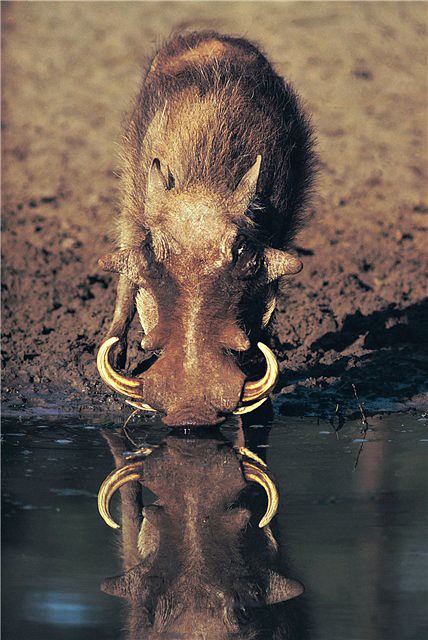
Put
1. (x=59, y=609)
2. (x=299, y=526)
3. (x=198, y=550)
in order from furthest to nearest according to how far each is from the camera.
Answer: (x=299, y=526), (x=198, y=550), (x=59, y=609)

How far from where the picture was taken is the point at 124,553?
12.7 ft

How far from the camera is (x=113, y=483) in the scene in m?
4.54

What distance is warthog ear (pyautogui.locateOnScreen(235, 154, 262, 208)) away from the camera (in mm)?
5289

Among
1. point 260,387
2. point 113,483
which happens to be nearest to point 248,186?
point 260,387

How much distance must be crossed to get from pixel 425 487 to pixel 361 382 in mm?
1635

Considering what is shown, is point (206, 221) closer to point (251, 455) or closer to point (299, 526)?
point (251, 455)

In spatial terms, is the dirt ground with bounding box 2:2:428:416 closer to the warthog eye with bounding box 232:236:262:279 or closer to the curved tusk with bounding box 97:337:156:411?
the curved tusk with bounding box 97:337:156:411

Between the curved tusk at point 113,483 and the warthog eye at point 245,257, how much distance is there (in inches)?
34.8

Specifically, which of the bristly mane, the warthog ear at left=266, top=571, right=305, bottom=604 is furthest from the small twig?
the warthog ear at left=266, top=571, right=305, bottom=604

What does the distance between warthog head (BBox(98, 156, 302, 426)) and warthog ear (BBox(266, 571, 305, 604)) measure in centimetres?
124

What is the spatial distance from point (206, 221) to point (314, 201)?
506cm

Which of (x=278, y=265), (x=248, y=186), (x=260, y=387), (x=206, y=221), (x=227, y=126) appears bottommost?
(x=260, y=387)

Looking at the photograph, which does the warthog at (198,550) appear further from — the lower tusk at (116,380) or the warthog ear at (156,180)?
the warthog ear at (156,180)

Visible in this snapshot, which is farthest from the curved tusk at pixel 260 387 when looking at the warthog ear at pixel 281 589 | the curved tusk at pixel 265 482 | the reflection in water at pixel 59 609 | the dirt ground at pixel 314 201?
the reflection in water at pixel 59 609
